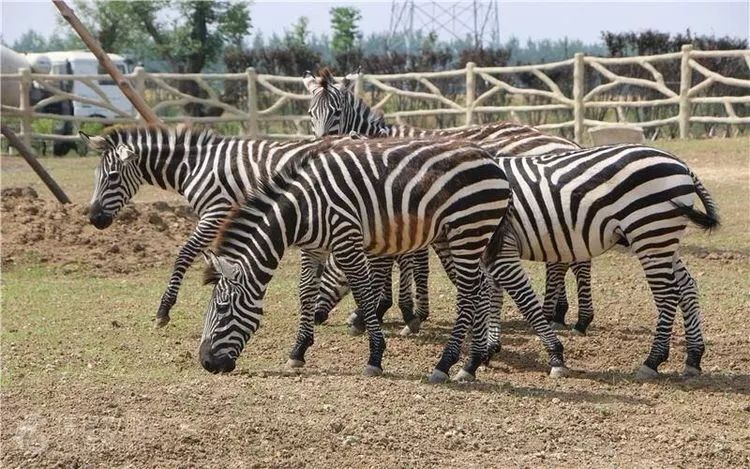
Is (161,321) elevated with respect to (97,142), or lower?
lower

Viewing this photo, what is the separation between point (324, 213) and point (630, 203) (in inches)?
83.3

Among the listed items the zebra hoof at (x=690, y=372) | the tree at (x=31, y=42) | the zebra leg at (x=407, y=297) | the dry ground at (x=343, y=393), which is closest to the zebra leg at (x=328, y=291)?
the dry ground at (x=343, y=393)

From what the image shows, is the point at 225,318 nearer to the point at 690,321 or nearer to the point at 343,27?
the point at 690,321

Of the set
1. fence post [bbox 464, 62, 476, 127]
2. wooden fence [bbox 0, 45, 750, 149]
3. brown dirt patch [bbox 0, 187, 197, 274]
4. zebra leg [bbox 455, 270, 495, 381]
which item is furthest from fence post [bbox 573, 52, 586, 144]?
zebra leg [bbox 455, 270, 495, 381]

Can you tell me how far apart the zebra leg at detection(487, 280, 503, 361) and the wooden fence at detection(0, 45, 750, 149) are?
13.3m

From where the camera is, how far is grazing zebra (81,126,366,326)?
995cm

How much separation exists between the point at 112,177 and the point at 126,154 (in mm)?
446

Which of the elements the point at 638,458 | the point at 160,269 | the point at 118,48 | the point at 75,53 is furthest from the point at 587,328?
the point at 118,48

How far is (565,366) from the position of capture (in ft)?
27.2

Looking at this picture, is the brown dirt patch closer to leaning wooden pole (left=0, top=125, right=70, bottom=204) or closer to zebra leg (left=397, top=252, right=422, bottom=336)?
leaning wooden pole (left=0, top=125, right=70, bottom=204)

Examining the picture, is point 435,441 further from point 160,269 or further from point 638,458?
point 160,269

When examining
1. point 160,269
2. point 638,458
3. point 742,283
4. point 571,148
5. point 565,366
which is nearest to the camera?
point 638,458

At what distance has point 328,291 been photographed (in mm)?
10203

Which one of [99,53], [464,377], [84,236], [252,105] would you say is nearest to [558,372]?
[464,377]
